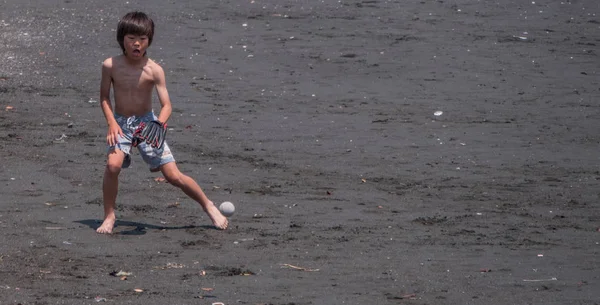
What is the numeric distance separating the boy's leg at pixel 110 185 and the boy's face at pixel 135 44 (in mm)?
659

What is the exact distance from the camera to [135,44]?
7.75m

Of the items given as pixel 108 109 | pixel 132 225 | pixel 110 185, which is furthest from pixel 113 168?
pixel 132 225

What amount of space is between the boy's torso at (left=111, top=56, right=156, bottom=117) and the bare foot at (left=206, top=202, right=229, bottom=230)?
2.65 feet

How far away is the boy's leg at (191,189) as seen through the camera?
26.0ft

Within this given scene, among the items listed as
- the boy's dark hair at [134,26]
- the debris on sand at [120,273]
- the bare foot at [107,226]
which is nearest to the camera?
the debris on sand at [120,273]

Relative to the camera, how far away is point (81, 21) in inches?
613

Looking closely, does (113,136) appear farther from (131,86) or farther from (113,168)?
(131,86)

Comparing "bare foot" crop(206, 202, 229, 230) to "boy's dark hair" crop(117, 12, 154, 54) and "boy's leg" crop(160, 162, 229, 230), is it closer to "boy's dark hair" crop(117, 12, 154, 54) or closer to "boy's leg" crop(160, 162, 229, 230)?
"boy's leg" crop(160, 162, 229, 230)

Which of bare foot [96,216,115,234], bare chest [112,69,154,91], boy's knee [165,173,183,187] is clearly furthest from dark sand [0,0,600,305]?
bare chest [112,69,154,91]

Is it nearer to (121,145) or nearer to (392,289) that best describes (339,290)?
(392,289)

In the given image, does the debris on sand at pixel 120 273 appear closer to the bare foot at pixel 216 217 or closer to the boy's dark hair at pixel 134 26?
the bare foot at pixel 216 217

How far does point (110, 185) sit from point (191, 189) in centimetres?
56

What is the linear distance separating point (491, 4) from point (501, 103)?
4728mm

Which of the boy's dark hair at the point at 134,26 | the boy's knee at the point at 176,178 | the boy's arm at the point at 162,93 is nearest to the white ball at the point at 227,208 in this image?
the boy's knee at the point at 176,178
